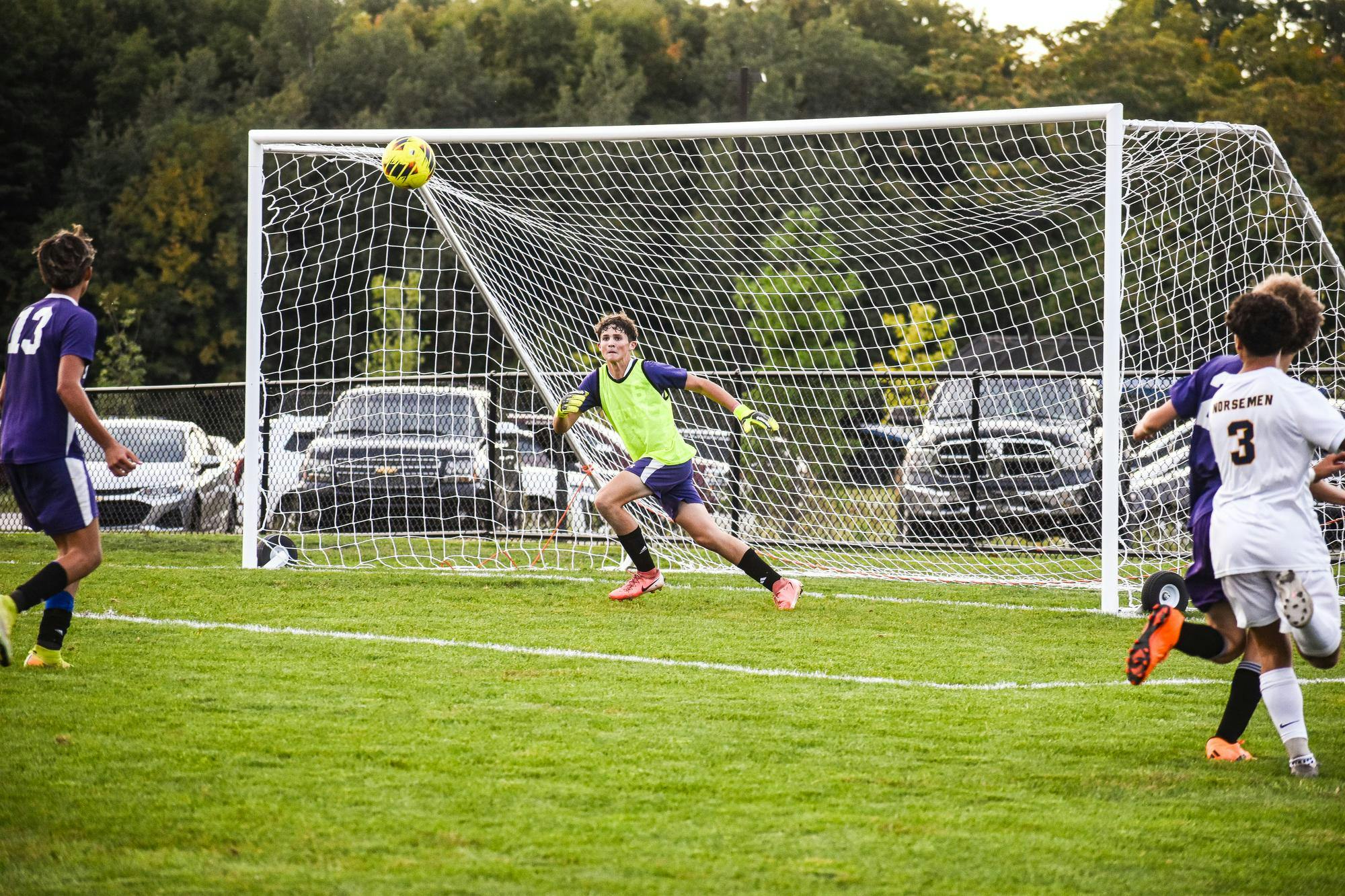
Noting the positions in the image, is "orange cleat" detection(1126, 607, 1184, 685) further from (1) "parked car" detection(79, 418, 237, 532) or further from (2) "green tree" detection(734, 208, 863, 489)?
(1) "parked car" detection(79, 418, 237, 532)

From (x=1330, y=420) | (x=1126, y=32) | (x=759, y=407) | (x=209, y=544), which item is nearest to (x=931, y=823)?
(x=1330, y=420)

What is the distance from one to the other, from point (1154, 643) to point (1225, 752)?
1.78ft

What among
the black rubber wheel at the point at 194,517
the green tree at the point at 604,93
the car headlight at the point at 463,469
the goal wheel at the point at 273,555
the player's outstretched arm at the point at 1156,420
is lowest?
the black rubber wheel at the point at 194,517

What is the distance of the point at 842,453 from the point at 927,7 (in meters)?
38.6

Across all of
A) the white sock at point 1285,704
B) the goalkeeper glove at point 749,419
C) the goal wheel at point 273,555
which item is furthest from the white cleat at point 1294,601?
the goal wheel at point 273,555

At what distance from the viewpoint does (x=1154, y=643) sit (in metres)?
4.84

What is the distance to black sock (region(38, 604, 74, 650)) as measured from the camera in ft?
20.3

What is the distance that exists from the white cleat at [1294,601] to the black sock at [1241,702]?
52cm

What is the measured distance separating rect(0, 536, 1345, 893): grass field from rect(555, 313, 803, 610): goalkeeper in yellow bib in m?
0.89

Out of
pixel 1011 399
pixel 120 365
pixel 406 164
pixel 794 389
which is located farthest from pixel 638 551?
pixel 120 365

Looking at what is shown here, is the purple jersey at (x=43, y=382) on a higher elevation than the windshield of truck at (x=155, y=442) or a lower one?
higher

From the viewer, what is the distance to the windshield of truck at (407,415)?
13109 mm

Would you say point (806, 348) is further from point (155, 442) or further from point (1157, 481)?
point (155, 442)

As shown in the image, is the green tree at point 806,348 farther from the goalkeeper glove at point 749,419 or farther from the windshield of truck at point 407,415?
the goalkeeper glove at point 749,419
